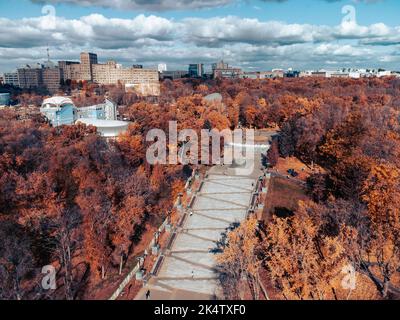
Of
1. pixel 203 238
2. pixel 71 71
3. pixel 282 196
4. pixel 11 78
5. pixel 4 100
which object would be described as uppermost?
pixel 71 71

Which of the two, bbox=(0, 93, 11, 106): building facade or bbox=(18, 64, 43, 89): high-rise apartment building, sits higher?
bbox=(18, 64, 43, 89): high-rise apartment building

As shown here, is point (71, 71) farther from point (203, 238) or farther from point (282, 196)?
point (203, 238)

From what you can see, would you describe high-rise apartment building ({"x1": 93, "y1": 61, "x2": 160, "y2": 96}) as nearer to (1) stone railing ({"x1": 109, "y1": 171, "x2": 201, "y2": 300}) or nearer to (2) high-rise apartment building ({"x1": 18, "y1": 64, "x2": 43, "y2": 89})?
(2) high-rise apartment building ({"x1": 18, "y1": 64, "x2": 43, "y2": 89})

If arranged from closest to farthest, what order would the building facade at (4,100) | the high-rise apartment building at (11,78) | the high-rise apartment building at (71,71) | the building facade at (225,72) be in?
the building facade at (4,100) → the high-rise apartment building at (71,71) → the high-rise apartment building at (11,78) → the building facade at (225,72)

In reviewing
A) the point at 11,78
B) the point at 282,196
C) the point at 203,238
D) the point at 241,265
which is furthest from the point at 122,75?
the point at 241,265

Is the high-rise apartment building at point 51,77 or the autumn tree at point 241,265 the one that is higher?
the high-rise apartment building at point 51,77

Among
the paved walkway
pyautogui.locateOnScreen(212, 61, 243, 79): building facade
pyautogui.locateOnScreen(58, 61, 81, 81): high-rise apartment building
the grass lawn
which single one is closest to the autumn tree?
the paved walkway

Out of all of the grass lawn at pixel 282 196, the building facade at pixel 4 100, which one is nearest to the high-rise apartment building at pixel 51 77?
the building facade at pixel 4 100

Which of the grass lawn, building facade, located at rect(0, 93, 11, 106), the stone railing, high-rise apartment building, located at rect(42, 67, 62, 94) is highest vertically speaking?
high-rise apartment building, located at rect(42, 67, 62, 94)

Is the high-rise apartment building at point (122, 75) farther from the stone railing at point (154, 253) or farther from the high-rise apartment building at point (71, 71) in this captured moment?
the stone railing at point (154, 253)

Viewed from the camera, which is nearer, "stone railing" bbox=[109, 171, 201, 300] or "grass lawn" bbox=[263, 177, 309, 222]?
"stone railing" bbox=[109, 171, 201, 300]
